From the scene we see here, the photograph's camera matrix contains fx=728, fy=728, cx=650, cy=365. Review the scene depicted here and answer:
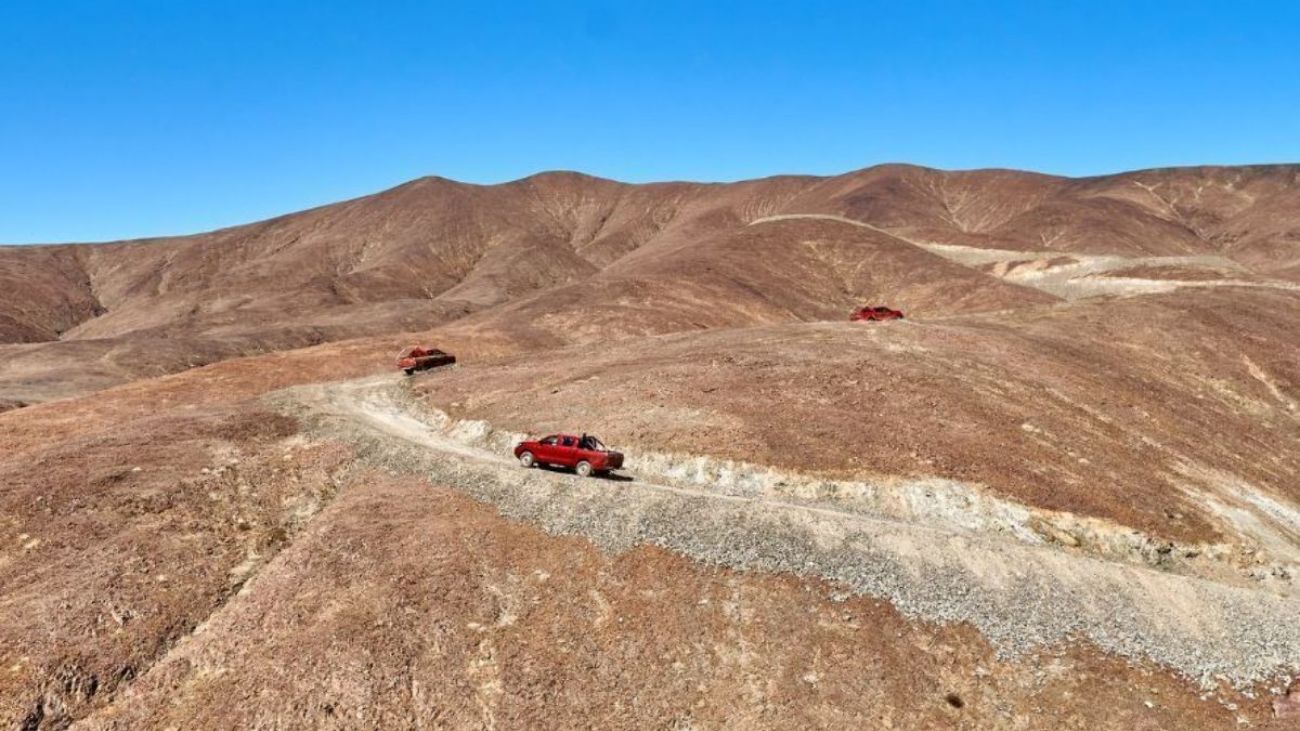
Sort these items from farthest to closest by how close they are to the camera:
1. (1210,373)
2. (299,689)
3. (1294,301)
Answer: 1. (1294,301)
2. (1210,373)
3. (299,689)

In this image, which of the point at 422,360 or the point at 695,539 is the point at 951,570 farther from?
the point at 422,360

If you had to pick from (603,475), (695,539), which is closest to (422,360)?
(603,475)

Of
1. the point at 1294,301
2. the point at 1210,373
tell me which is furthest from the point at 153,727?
the point at 1294,301

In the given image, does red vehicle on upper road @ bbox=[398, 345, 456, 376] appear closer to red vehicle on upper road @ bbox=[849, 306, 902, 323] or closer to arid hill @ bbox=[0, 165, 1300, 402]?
arid hill @ bbox=[0, 165, 1300, 402]

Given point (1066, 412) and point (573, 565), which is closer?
point (573, 565)

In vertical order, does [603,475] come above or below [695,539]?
above

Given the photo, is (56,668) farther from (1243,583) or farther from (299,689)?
(1243,583)

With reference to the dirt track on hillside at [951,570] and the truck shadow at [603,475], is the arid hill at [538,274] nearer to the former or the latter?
the truck shadow at [603,475]
